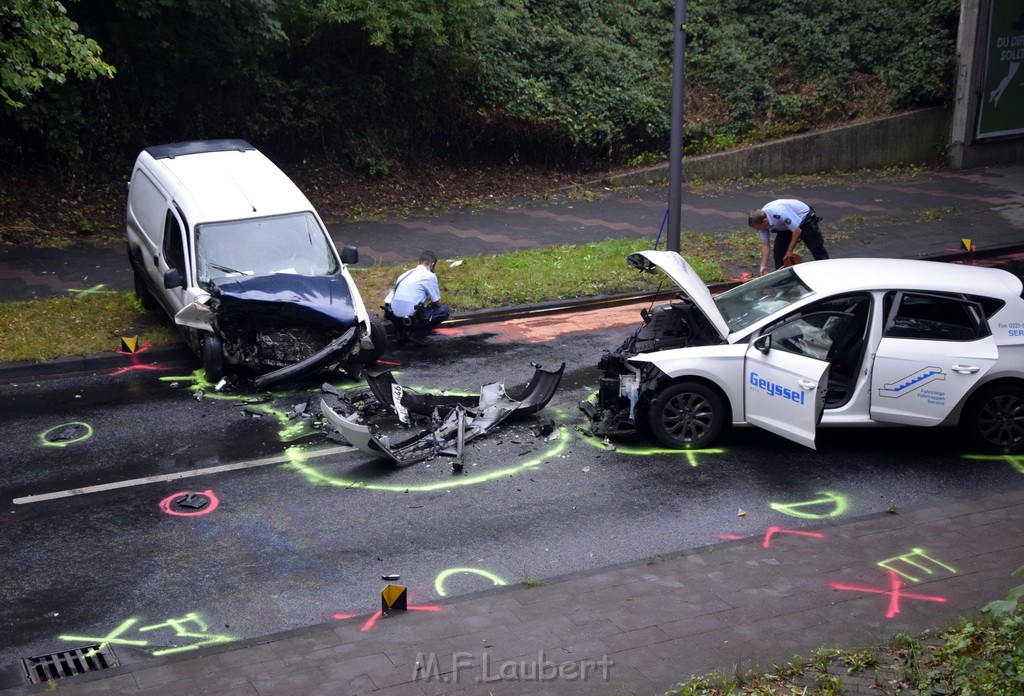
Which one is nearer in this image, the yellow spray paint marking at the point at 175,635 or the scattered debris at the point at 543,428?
the yellow spray paint marking at the point at 175,635

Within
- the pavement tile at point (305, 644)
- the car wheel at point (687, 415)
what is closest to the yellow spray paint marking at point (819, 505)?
the car wheel at point (687, 415)

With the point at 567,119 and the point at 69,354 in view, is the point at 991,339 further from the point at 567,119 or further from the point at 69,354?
the point at 567,119

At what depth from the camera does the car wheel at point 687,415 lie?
9086 millimetres

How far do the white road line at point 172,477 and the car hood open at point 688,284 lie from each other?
10.8 ft

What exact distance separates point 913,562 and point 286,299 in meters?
6.62

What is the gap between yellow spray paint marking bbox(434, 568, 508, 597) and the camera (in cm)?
710

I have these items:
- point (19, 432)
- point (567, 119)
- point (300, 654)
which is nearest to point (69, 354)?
point (19, 432)

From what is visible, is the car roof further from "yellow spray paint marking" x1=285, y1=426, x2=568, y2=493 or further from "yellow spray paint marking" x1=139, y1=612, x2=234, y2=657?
"yellow spray paint marking" x1=139, y1=612, x2=234, y2=657

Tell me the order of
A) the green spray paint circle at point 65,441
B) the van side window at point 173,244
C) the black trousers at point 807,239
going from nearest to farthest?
the green spray paint circle at point 65,441 < the van side window at point 173,244 < the black trousers at point 807,239

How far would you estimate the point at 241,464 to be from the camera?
910 centimetres

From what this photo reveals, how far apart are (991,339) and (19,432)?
9.08 metres

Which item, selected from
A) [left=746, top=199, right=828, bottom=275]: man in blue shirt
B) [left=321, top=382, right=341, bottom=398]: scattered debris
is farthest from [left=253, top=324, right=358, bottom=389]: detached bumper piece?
[left=746, top=199, right=828, bottom=275]: man in blue shirt

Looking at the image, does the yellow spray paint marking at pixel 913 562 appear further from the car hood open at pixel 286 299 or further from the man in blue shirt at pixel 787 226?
the man in blue shirt at pixel 787 226

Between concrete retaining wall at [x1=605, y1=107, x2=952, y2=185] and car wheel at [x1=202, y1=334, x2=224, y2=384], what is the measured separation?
42.6 ft
